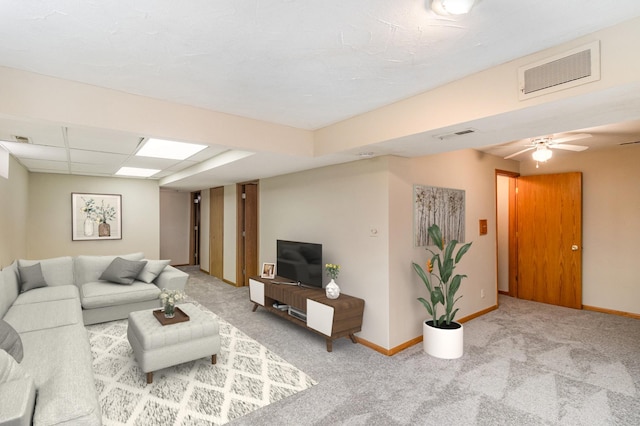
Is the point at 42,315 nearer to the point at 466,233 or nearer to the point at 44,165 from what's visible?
the point at 44,165

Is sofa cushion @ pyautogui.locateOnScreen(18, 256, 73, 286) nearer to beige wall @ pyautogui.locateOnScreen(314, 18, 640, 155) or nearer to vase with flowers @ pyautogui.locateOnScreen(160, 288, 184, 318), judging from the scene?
vase with flowers @ pyautogui.locateOnScreen(160, 288, 184, 318)

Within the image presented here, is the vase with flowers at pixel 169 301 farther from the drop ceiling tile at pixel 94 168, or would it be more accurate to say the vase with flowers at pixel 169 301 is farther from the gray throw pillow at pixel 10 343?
the drop ceiling tile at pixel 94 168

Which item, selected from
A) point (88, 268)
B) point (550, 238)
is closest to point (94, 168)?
point (88, 268)

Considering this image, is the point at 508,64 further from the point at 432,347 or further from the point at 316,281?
the point at 316,281

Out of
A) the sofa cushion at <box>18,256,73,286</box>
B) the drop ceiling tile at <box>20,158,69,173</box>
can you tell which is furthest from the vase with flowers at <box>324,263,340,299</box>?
the drop ceiling tile at <box>20,158,69,173</box>

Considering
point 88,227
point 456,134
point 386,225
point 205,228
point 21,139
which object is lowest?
point 205,228

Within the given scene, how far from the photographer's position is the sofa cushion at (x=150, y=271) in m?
4.88

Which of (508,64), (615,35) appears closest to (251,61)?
(508,64)

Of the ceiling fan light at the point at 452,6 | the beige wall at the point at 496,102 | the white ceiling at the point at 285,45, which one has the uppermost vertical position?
the white ceiling at the point at 285,45

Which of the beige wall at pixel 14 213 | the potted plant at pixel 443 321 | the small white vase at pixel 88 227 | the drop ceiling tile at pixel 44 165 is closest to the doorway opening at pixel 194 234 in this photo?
the small white vase at pixel 88 227

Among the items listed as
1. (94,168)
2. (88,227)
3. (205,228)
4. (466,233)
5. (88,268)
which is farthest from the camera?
(205,228)

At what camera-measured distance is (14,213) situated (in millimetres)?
4523

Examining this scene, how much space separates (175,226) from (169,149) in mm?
5561

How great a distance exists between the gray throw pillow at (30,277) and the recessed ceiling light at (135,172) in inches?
77.8
